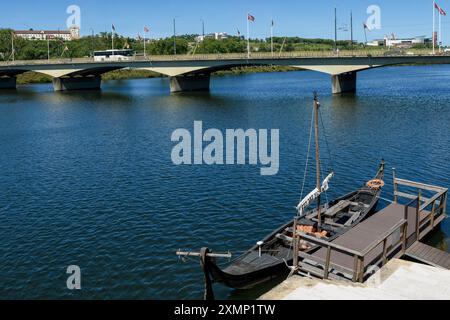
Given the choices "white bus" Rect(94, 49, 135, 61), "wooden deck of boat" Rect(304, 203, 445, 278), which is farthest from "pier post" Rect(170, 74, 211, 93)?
"wooden deck of boat" Rect(304, 203, 445, 278)

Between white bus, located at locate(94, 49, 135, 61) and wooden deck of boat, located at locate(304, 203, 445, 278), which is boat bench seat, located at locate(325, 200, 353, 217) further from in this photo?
white bus, located at locate(94, 49, 135, 61)

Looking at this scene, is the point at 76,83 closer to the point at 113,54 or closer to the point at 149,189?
the point at 113,54

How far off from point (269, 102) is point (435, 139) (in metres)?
46.0

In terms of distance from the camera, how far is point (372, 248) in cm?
2027

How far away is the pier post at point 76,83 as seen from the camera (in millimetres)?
139250

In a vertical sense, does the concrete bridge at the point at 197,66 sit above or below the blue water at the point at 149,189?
above

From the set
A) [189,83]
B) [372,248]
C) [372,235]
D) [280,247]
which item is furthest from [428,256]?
[189,83]

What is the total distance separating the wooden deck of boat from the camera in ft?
71.5

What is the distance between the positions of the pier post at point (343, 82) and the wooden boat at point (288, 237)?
73.3 m

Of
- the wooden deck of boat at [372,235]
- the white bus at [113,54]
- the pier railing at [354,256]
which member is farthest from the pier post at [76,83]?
the pier railing at [354,256]

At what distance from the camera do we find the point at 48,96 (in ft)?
405

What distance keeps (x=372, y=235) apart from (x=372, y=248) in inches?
205

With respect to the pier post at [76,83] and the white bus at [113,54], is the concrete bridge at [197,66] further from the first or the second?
the white bus at [113,54]
